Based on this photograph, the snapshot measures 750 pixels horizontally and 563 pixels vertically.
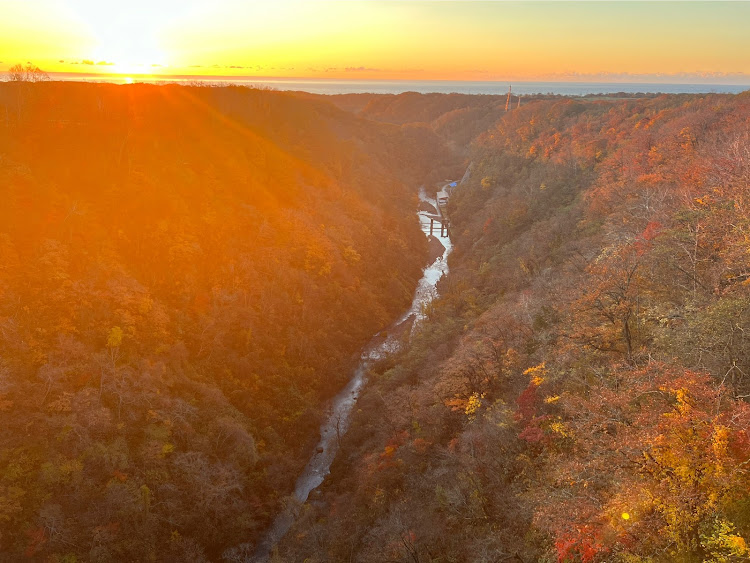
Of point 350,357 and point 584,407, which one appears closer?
point 584,407

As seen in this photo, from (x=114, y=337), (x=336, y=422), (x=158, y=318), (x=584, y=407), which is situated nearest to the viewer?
(x=584, y=407)

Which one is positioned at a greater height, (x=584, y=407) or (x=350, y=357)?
(x=584, y=407)

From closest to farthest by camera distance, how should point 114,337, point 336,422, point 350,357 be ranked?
point 114,337
point 336,422
point 350,357

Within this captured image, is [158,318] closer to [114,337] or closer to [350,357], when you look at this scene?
[114,337]

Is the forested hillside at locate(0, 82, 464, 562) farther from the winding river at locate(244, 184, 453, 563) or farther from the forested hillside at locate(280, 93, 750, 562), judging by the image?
the forested hillside at locate(280, 93, 750, 562)

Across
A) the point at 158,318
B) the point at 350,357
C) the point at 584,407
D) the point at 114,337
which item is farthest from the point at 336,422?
the point at 584,407

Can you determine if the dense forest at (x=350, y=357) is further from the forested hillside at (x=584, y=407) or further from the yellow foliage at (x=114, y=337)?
the yellow foliage at (x=114, y=337)
